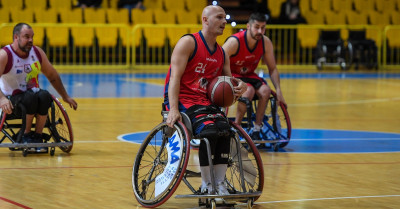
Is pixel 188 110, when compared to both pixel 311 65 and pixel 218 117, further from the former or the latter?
pixel 311 65

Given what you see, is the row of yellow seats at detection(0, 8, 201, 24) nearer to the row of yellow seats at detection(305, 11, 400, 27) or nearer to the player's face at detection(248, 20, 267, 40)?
the row of yellow seats at detection(305, 11, 400, 27)

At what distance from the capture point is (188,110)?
18.9 ft

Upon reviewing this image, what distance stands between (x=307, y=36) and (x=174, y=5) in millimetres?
3573

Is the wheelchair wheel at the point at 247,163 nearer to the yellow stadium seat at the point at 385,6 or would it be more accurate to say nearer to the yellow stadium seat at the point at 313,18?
the yellow stadium seat at the point at 313,18

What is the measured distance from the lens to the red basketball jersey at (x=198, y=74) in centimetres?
588

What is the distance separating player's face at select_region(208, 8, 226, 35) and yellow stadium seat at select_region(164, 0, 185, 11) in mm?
15831

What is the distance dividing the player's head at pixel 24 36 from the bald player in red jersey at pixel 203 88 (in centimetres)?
237

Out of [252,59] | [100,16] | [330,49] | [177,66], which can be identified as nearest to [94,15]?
[100,16]

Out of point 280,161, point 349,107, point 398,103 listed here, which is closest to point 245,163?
point 280,161

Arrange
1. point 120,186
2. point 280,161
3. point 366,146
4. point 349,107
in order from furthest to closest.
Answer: point 349,107, point 366,146, point 280,161, point 120,186

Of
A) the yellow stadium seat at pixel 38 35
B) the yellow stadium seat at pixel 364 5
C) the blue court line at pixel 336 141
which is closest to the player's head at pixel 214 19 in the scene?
the blue court line at pixel 336 141

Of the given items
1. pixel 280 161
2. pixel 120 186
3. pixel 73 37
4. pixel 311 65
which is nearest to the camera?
pixel 120 186

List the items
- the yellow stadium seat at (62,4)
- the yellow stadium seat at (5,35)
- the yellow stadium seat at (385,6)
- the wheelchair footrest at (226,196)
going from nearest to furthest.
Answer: the wheelchair footrest at (226,196) → the yellow stadium seat at (5,35) → the yellow stadium seat at (62,4) → the yellow stadium seat at (385,6)

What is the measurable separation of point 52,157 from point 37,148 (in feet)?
0.94
